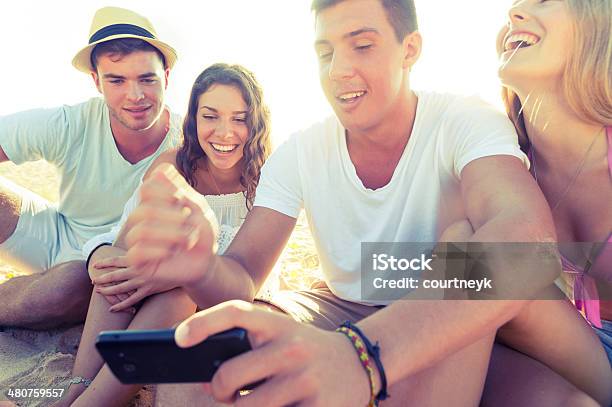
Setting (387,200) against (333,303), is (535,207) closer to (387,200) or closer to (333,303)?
(387,200)

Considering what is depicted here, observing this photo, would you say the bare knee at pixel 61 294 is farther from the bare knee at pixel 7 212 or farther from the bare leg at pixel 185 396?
the bare leg at pixel 185 396

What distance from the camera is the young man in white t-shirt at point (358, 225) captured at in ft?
3.82

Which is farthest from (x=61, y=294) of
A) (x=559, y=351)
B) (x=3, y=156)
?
(x=559, y=351)

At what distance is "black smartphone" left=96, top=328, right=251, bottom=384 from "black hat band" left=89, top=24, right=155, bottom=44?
10.1 feet

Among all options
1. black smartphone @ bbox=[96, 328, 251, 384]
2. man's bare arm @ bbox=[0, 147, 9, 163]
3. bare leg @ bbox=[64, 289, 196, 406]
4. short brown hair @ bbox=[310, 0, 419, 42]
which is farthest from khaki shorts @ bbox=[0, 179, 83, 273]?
black smartphone @ bbox=[96, 328, 251, 384]

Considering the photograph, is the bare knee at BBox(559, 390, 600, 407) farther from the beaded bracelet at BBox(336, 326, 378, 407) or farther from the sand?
the sand

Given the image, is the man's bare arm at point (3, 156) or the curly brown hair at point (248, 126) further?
the man's bare arm at point (3, 156)

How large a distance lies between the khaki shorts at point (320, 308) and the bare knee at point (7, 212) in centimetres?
223

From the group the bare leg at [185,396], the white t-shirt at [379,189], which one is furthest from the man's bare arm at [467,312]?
the bare leg at [185,396]

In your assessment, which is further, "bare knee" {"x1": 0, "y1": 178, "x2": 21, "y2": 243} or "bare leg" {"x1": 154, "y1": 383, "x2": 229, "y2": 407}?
"bare knee" {"x1": 0, "y1": 178, "x2": 21, "y2": 243}

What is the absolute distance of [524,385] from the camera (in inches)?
70.4

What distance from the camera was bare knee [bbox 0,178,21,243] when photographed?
359 cm

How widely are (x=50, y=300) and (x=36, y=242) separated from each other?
1.01 m

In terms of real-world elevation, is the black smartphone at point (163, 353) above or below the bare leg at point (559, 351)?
above
